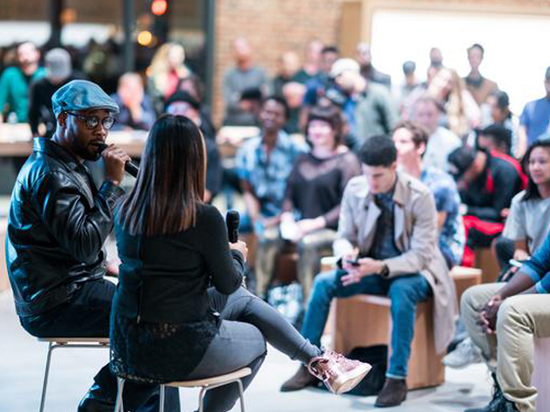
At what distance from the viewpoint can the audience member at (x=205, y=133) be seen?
282 inches

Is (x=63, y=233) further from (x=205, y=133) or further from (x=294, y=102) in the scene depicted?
(x=294, y=102)

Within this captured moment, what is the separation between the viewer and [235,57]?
12.3 meters

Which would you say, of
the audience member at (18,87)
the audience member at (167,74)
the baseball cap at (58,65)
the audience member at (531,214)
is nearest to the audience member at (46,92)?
the baseball cap at (58,65)

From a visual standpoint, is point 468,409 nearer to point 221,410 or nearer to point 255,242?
point 221,410

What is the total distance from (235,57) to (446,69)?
3647mm

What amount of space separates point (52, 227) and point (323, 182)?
10.2ft

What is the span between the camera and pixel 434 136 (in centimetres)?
697

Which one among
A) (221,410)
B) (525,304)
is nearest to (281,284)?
(525,304)

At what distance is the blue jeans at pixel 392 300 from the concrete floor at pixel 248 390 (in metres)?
0.23

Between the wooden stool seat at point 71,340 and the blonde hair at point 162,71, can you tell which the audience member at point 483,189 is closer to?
the wooden stool seat at point 71,340

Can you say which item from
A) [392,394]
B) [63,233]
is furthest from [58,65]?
[63,233]

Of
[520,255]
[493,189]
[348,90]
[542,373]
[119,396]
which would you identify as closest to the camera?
[119,396]

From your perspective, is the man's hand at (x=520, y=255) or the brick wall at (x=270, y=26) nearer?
the man's hand at (x=520, y=255)

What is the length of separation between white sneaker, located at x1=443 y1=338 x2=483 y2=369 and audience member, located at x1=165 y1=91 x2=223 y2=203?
2.68 metres
